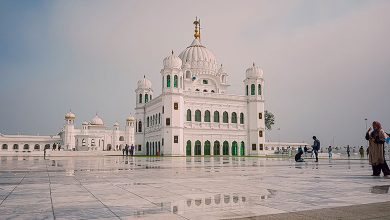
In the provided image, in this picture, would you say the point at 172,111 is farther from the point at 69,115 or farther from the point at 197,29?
the point at 69,115

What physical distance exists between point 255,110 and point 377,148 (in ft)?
142

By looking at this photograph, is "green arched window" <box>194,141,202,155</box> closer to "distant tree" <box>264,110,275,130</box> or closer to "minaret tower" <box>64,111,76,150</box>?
"distant tree" <box>264,110,275,130</box>

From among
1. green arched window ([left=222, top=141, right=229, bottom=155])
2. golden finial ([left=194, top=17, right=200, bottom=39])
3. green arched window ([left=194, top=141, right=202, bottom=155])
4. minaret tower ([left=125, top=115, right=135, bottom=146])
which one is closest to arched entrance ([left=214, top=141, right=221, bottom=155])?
green arched window ([left=222, top=141, right=229, bottom=155])

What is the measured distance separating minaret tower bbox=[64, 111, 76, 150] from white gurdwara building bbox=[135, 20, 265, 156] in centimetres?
3151

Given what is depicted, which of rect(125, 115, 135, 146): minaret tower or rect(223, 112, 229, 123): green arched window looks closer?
rect(223, 112, 229, 123): green arched window

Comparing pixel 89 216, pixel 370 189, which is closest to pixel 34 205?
pixel 89 216

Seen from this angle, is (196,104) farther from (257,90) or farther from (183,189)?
(183,189)

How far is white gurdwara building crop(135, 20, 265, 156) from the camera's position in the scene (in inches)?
1889

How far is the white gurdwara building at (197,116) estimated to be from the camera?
47969mm

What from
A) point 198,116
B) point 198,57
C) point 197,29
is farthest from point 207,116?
point 197,29

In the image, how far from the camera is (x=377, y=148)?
1065 cm

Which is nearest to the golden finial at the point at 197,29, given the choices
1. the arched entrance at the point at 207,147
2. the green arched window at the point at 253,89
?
the green arched window at the point at 253,89

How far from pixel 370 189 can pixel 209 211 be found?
4.06 metres

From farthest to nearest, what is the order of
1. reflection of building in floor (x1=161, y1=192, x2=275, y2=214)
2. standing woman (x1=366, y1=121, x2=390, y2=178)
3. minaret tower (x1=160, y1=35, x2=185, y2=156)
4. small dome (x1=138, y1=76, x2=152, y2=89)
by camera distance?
small dome (x1=138, y1=76, x2=152, y2=89), minaret tower (x1=160, y1=35, x2=185, y2=156), standing woman (x1=366, y1=121, x2=390, y2=178), reflection of building in floor (x1=161, y1=192, x2=275, y2=214)
